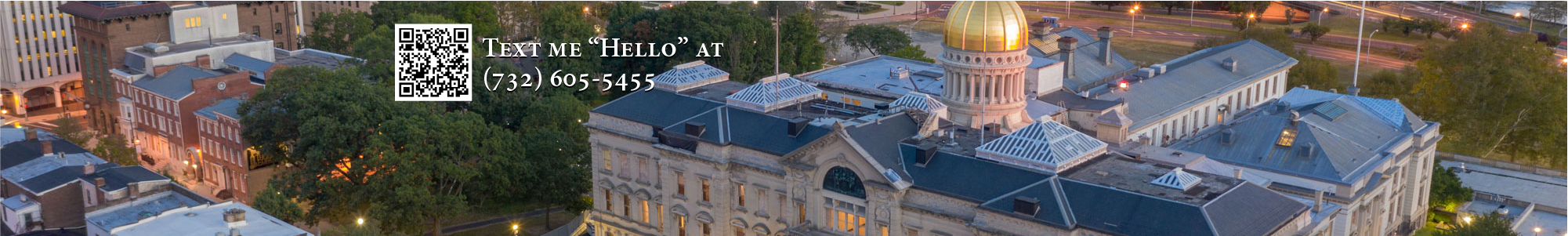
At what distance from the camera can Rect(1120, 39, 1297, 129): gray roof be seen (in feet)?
363

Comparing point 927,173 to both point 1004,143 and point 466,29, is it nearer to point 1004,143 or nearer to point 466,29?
point 1004,143

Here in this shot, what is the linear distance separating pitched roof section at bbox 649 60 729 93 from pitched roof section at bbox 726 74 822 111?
4.78 m

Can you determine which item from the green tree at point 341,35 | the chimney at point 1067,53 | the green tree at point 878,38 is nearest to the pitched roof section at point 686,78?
the chimney at point 1067,53

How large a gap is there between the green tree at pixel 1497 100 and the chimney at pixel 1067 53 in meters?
49.7

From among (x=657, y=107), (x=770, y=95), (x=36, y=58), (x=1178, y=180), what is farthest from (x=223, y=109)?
(x=1178, y=180)

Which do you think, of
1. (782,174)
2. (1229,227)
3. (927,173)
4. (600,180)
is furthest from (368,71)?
(1229,227)

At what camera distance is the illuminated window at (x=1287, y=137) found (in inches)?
3873

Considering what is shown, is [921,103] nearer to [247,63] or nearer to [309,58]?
[247,63]

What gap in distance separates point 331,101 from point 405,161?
12.2 meters

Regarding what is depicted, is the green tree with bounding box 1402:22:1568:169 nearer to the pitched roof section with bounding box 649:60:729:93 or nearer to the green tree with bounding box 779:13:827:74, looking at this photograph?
the green tree with bounding box 779:13:827:74

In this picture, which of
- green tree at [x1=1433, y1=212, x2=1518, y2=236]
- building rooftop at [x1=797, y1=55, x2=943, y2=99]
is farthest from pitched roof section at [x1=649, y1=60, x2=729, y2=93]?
green tree at [x1=1433, y1=212, x2=1518, y2=236]

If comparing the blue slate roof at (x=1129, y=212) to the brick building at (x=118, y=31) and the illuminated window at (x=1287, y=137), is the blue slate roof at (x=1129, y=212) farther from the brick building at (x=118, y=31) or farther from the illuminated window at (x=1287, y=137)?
the brick building at (x=118, y=31)

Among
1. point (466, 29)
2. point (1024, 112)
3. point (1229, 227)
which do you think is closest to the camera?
point (1229, 227)

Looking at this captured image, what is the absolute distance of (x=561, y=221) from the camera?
390 ft
